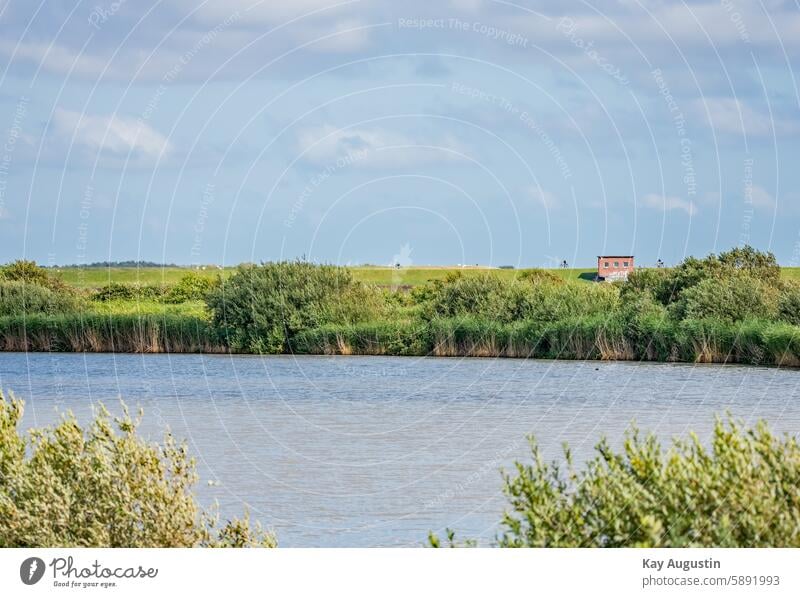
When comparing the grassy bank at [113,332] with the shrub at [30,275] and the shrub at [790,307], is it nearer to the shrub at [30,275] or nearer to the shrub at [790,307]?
the shrub at [30,275]

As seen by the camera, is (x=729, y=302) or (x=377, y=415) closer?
(x=377, y=415)

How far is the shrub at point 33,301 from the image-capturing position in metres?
73.3

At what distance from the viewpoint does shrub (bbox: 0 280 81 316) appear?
7331 centimetres

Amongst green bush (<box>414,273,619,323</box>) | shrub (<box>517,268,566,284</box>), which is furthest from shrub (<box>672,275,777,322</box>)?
shrub (<box>517,268,566,284</box>)

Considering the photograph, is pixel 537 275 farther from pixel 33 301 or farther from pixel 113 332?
pixel 33 301

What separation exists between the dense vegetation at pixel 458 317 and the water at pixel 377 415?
177cm

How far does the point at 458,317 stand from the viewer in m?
64.2

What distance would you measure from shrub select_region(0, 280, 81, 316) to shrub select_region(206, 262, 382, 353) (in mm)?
10515

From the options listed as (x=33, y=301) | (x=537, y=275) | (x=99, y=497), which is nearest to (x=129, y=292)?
(x=33, y=301)

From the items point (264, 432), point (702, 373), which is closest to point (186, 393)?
point (264, 432)

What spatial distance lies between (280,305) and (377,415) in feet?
95.3

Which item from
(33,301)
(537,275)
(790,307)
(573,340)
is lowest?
(573,340)
